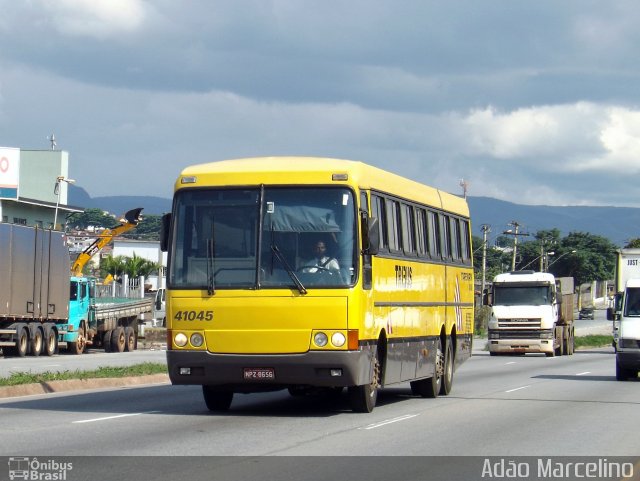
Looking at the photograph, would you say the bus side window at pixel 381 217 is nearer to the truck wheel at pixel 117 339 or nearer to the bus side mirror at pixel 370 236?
the bus side mirror at pixel 370 236

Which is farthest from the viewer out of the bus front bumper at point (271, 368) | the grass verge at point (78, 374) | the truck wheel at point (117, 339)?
the truck wheel at point (117, 339)

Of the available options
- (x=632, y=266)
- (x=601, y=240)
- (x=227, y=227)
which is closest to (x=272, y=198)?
(x=227, y=227)

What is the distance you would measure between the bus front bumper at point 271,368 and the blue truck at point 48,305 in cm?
2563

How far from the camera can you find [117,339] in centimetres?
4853

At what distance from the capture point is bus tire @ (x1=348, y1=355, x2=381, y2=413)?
17266 millimetres

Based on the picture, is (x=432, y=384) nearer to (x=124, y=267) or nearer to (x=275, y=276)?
(x=275, y=276)

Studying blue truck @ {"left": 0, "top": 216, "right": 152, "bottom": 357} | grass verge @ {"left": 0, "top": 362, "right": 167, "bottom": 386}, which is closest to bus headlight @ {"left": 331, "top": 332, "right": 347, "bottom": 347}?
grass verge @ {"left": 0, "top": 362, "right": 167, "bottom": 386}

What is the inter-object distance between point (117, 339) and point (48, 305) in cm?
494

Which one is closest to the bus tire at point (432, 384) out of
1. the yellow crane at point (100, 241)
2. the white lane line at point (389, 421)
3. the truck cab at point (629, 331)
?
the white lane line at point (389, 421)

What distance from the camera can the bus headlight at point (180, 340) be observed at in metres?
16.5

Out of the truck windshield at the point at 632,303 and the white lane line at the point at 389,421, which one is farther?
the truck windshield at the point at 632,303

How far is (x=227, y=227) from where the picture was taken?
1653cm

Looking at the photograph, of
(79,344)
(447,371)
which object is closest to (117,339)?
(79,344)

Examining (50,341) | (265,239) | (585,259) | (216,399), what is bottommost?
(216,399)
